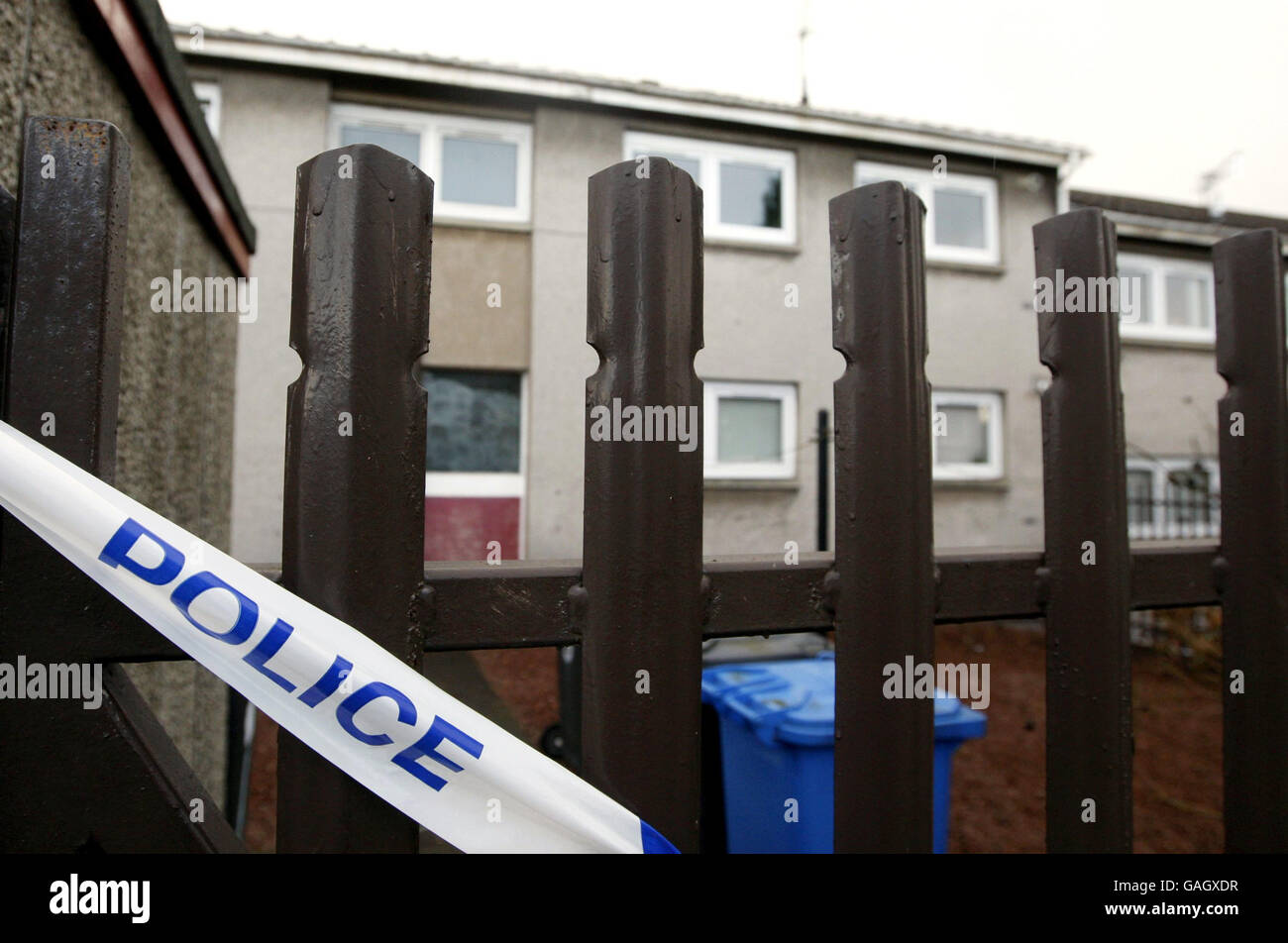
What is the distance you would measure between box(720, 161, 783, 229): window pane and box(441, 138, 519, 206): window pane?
270 centimetres

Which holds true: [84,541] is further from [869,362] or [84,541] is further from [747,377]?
[747,377]

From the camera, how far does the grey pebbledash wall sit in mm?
1138

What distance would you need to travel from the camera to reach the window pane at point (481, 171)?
8461 millimetres

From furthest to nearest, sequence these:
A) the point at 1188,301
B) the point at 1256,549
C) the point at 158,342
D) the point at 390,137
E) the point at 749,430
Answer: the point at 1188,301, the point at 749,430, the point at 390,137, the point at 158,342, the point at 1256,549

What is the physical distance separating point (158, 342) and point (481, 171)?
766cm

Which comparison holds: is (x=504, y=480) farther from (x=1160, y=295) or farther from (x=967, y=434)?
(x=1160, y=295)

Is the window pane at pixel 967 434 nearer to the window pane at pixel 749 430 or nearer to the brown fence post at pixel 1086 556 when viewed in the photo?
the window pane at pixel 749 430

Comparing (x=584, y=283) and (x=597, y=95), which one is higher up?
(x=597, y=95)

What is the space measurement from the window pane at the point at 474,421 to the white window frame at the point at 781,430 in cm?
242

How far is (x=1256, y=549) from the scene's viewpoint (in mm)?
1388

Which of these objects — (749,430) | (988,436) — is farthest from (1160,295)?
(749,430)

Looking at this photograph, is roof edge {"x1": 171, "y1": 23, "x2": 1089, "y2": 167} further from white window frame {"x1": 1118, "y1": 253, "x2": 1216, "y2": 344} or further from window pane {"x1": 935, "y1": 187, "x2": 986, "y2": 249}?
white window frame {"x1": 1118, "y1": 253, "x2": 1216, "y2": 344}
